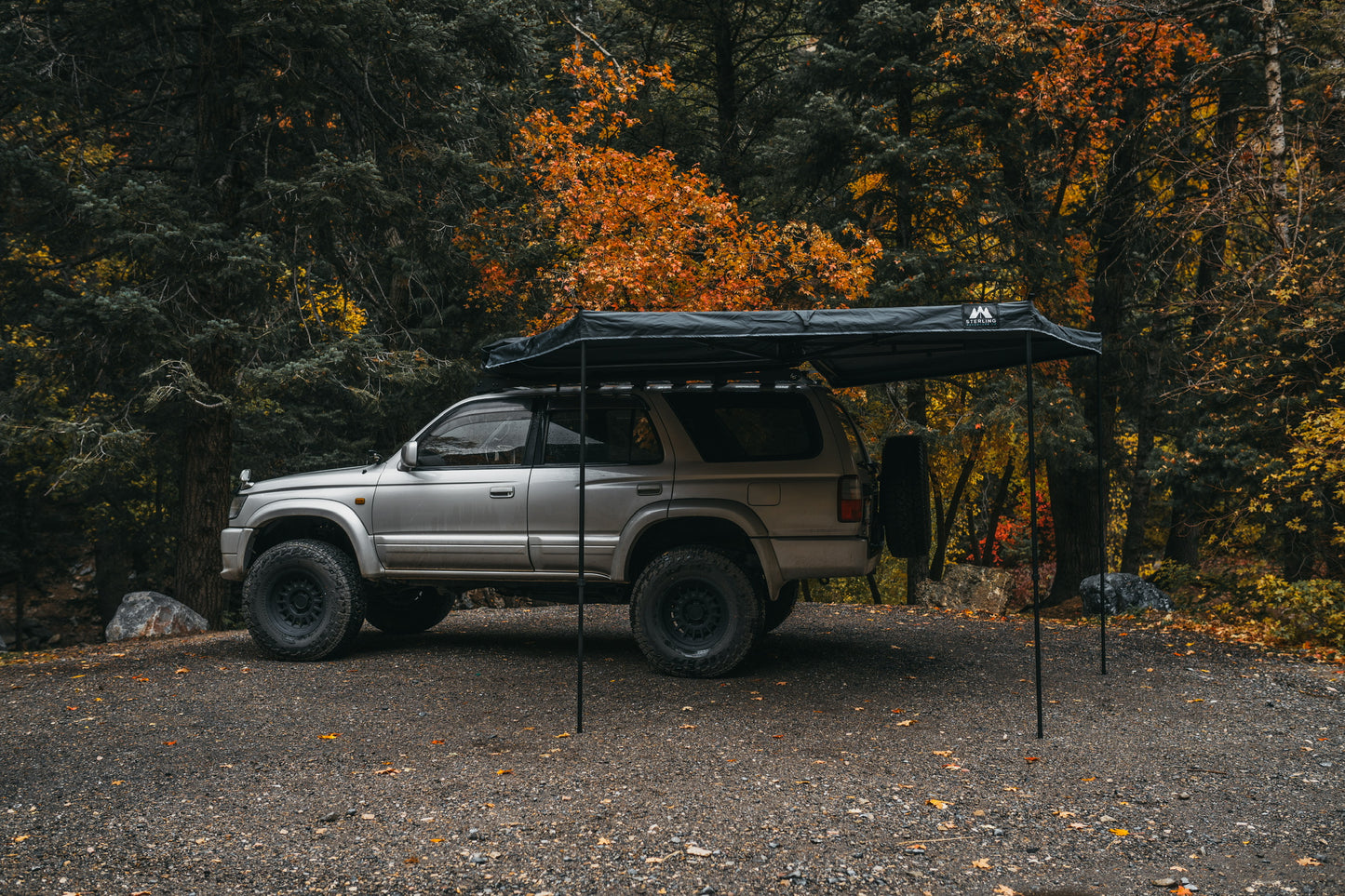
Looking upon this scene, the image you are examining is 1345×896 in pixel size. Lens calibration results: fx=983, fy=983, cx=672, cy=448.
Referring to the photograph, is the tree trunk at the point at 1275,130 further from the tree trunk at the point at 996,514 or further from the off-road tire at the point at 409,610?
the tree trunk at the point at 996,514

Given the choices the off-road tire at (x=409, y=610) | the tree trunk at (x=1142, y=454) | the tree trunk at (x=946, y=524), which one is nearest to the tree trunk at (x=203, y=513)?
the off-road tire at (x=409, y=610)

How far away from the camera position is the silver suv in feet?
23.6

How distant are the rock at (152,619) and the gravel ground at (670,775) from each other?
2558 mm

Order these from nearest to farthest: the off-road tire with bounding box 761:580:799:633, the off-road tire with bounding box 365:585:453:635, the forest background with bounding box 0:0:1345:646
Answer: the off-road tire with bounding box 761:580:799:633
the off-road tire with bounding box 365:585:453:635
the forest background with bounding box 0:0:1345:646

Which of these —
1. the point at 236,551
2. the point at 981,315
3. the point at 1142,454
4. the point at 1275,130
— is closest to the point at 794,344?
the point at 981,315

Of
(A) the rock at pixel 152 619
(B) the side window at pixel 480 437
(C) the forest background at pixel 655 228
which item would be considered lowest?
(A) the rock at pixel 152 619

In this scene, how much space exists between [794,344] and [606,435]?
1.62 m

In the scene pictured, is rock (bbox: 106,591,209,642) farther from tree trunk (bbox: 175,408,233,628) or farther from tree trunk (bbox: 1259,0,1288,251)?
tree trunk (bbox: 1259,0,1288,251)

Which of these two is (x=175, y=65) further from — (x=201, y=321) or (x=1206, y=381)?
(x=1206, y=381)

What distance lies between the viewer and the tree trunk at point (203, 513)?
12.3 m

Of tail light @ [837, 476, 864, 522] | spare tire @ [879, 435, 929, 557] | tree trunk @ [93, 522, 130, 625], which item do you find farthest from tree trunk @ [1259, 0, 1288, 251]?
Answer: tree trunk @ [93, 522, 130, 625]

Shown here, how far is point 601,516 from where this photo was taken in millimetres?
7496

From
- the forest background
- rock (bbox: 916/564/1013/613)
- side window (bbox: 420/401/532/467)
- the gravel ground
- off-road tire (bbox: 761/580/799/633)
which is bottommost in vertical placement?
rock (bbox: 916/564/1013/613)

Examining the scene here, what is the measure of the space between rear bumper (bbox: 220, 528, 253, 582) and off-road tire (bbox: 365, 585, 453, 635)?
1.16m
